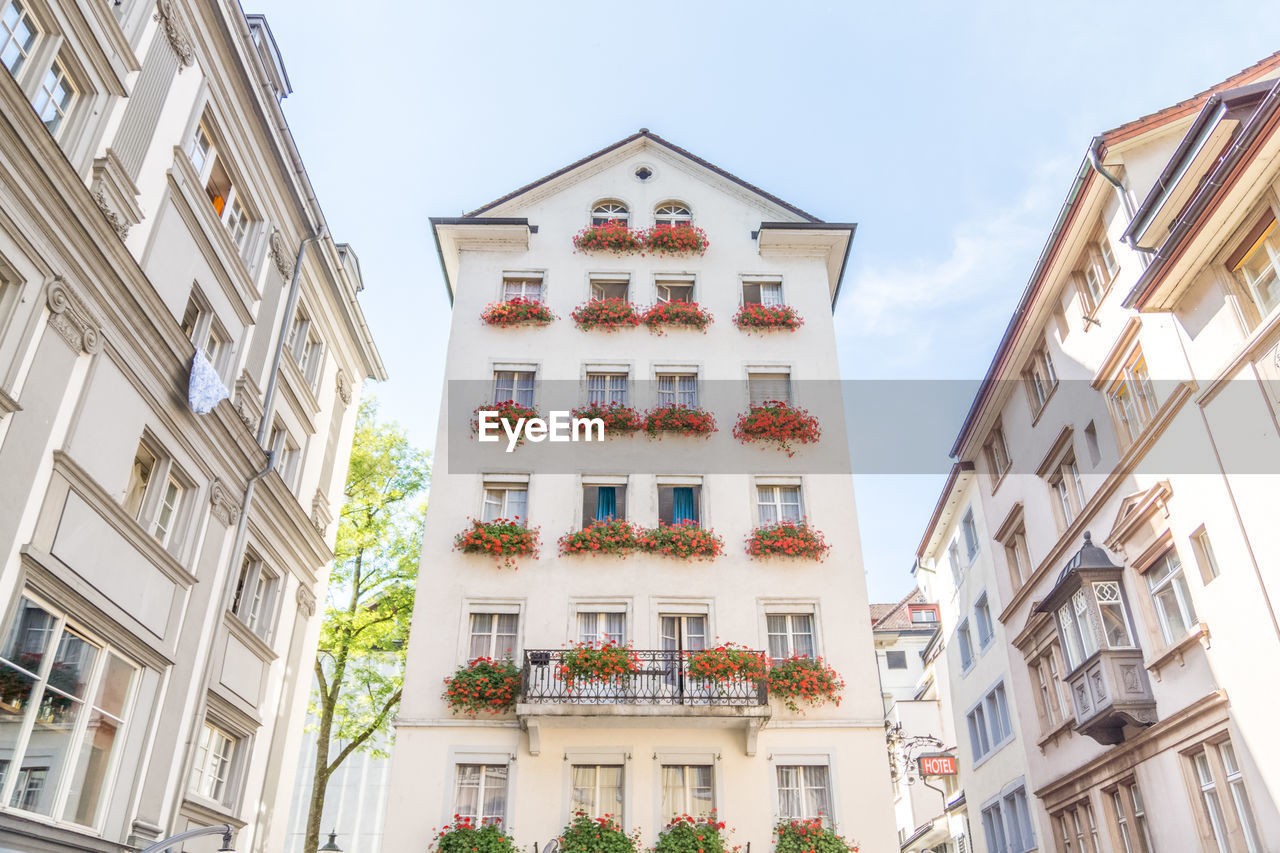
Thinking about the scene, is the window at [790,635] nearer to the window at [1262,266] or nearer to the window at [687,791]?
the window at [687,791]

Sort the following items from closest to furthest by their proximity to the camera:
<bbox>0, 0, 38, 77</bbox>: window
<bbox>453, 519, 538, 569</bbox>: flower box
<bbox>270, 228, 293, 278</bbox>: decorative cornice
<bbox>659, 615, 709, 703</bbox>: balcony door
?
<bbox>0, 0, 38, 77</bbox>: window
<bbox>659, 615, 709, 703</bbox>: balcony door
<bbox>270, 228, 293, 278</bbox>: decorative cornice
<bbox>453, 519, 538, 569</bbox>: flower box

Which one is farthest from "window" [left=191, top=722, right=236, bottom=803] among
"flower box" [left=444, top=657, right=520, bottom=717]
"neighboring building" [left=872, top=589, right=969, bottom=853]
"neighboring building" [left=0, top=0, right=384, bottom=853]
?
"neighboring building" [left=872, top=589, right=969, bottom=853]

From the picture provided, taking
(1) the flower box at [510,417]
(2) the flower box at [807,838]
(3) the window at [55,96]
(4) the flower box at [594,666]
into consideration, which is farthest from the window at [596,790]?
(3) the window at [55,96]

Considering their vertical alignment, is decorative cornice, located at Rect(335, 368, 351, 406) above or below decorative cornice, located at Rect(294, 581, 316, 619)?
above

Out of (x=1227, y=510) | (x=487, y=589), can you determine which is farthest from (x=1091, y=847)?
(x=487, y=589)

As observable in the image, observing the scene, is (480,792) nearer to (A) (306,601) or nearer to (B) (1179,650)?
(A) (306,601)

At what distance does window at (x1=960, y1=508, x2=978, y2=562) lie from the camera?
3456 centimetres

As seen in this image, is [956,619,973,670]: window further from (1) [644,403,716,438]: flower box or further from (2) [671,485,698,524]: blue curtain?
(1) [644,403,716,438]: flower box

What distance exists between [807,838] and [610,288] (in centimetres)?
1634

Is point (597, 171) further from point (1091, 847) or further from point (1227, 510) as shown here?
point (1091, 847)

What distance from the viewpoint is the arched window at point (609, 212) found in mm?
30938

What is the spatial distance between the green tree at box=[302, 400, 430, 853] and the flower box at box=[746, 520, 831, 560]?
1243 cm

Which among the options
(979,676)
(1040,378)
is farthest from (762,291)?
(979,676)

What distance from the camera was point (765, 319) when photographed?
28.3 meters
